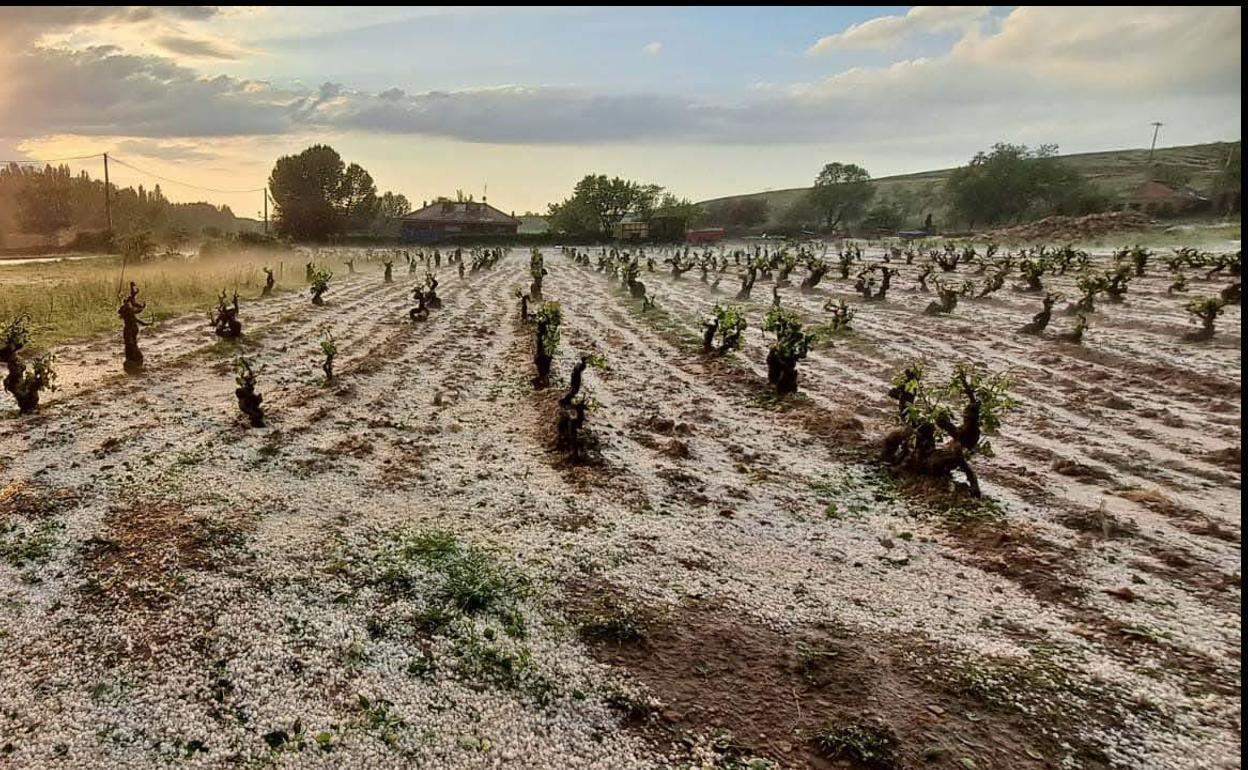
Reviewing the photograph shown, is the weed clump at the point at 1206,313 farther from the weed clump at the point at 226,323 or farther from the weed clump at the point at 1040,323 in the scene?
the weed clump at the point at 226,323

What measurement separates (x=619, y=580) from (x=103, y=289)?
27.9 meters

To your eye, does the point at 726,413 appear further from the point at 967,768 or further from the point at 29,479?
the point at 29,479

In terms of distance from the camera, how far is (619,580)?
724 cm

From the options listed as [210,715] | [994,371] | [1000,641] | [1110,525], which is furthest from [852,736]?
[994,371]

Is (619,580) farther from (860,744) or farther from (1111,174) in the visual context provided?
(1111,174)

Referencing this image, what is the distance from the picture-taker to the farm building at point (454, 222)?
273 ft

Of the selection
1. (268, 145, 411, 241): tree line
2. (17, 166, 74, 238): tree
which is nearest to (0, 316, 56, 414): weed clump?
(268, 145, 411, 241): tree line

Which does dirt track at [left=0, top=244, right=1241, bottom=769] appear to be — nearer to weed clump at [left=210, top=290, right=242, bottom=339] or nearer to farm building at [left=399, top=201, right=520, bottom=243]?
weed clump at [left=210, top=290, right=242, bottom=339]

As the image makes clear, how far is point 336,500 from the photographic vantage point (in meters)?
8.92

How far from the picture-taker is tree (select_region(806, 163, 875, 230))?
103 metres

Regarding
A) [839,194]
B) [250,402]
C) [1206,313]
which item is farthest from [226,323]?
[839,194]

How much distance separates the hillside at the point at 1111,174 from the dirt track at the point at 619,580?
3601 inches

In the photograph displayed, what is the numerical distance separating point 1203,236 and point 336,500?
58.0m

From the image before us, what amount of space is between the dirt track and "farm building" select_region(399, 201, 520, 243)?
72.4 meters
